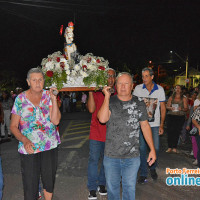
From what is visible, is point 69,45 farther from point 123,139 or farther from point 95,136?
point 123,139

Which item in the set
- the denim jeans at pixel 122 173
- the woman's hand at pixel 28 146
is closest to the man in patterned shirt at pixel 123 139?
the denim jeans at pixel 122 173

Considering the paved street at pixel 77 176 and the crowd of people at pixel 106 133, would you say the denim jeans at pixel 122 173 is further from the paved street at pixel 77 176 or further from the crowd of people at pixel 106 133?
the paved street at pixel 77 176

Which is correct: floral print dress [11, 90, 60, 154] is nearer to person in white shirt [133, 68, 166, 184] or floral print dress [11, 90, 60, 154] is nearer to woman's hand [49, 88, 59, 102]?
woman's hand [49, 88, 59, 102]

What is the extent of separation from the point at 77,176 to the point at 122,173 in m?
2.59

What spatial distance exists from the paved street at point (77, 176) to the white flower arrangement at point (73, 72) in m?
2.25

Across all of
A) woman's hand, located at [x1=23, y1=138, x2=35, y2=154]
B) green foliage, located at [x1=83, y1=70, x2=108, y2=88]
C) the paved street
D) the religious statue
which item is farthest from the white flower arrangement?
the paved street

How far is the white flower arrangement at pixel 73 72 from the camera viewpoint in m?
3.51

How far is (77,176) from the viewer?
5.65 meters

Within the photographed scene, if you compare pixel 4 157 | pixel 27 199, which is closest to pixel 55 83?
pixel 27 199

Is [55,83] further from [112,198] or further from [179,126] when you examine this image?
[179,126]

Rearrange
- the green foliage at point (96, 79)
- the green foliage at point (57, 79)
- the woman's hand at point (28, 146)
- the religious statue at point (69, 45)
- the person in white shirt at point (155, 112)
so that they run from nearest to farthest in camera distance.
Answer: the woman's hand at point (28, 146) < the green foliage at point (57, 79) < the green foliage at point (96, 79) < the religious statue at point (69, 45) < the person in white shirt at point (155, 112)

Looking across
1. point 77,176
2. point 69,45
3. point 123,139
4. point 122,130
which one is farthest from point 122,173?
point 77,176

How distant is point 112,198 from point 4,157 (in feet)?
16.5

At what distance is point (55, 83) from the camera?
11.5ft
